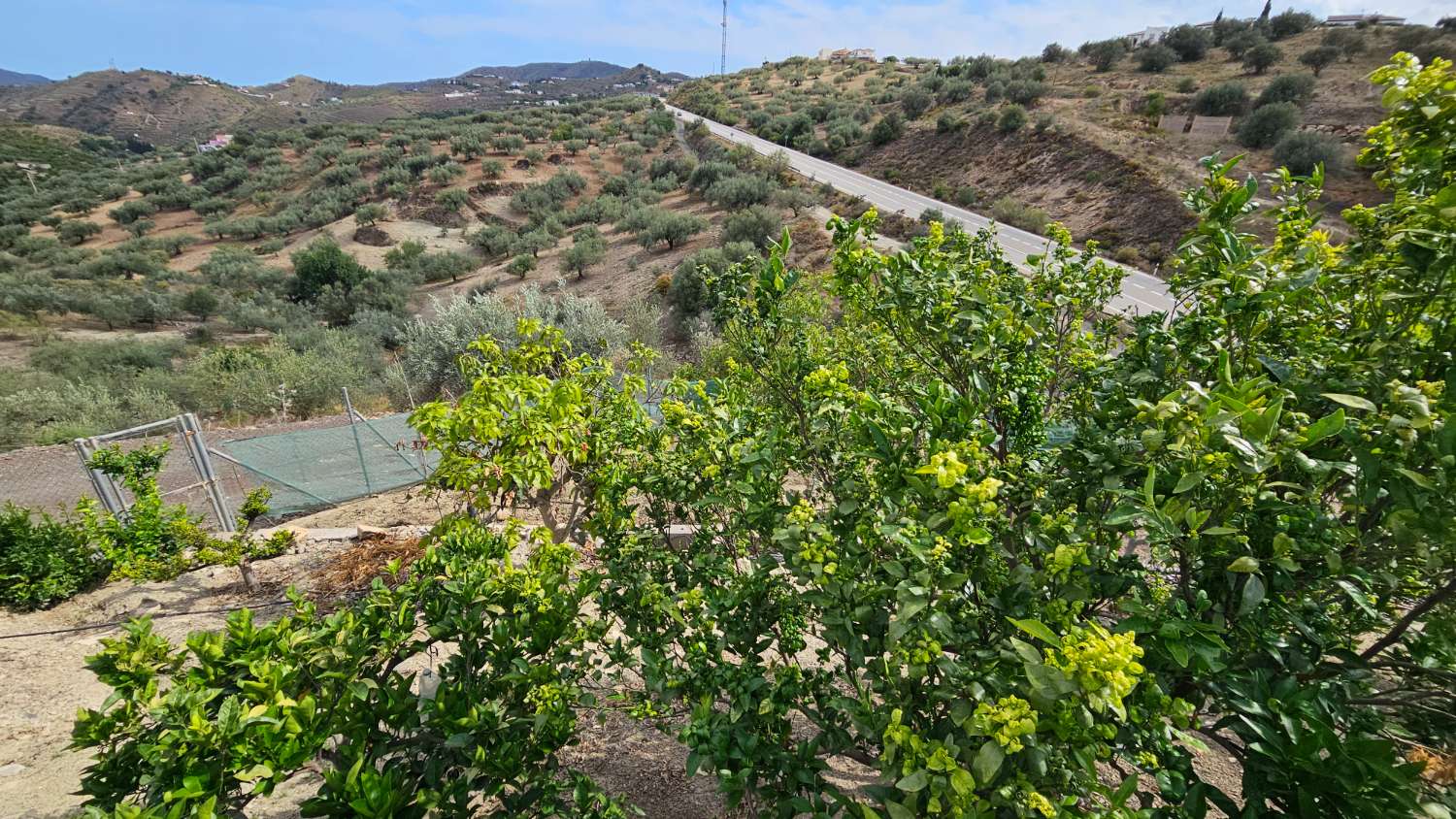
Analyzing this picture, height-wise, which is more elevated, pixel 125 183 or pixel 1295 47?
pixel 1295 47

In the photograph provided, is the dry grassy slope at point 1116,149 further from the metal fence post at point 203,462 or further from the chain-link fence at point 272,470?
the metal fence post at point 203,462

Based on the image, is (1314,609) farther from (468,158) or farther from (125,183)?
(125,183)

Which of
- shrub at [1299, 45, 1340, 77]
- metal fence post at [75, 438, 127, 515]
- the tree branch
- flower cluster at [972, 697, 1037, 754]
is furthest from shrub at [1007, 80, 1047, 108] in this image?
metal fence post at [75, 438, 127, 515]

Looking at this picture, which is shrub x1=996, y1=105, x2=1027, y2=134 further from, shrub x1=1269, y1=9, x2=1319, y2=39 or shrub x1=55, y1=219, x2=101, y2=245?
shrub x1=55, y1=219, x2=101, y2=245

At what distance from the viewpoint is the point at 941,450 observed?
1.71 meters

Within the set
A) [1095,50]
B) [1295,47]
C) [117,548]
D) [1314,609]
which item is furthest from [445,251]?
[1295,47]

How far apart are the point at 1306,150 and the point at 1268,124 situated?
422 centimetres

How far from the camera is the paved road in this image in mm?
19047

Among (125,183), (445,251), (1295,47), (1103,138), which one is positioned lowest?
(445,251)

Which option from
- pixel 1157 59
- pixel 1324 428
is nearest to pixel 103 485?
pixel 1324 428

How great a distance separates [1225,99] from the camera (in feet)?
92.8

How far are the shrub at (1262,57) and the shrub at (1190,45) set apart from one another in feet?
16.1

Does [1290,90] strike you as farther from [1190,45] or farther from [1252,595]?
[1252,595]

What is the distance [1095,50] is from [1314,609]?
5419cm
